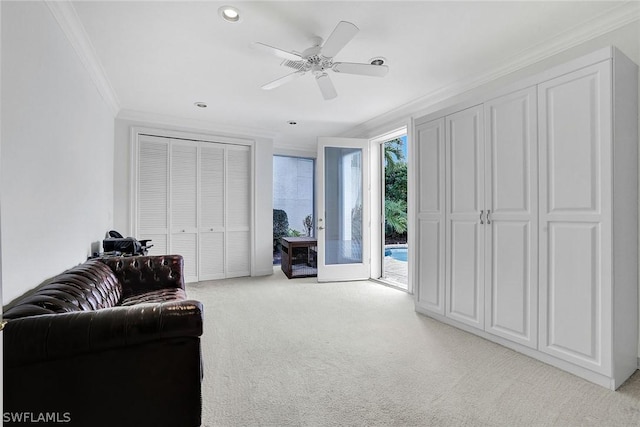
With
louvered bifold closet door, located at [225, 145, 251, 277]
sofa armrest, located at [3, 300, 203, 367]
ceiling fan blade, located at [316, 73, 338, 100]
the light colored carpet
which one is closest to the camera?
sofa armrest, located at [3, 300, 203, 367]

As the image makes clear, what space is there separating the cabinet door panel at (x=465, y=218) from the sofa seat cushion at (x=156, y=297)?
2.44 metres

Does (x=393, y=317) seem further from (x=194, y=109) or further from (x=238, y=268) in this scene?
(x=194, y=109)

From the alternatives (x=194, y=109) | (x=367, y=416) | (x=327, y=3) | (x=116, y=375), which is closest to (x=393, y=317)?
(x=367, y=416)

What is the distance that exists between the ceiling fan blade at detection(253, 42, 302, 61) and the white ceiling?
0.20 meters

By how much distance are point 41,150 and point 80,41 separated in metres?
1.17

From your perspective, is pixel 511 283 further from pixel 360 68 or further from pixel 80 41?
pixel 80 41

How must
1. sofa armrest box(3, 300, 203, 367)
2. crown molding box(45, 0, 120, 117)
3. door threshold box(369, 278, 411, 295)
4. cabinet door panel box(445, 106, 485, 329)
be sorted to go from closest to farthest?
sofa armrest box(3, 300, 203, 367) → crown molding box(45, 0, 120, 117) → cabinet door panel box(445, 106, 485, 329) → door threshold box(369, 278, 411, 295)

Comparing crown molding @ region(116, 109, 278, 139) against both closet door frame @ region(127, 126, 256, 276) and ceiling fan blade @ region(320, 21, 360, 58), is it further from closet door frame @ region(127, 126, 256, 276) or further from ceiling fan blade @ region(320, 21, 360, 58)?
ceiling fan blade @ region(320, 21, 360, 58)

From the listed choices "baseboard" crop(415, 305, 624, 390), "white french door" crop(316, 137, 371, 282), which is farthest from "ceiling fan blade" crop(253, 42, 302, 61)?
"baseboard" crop(415, 305, 624, 390)

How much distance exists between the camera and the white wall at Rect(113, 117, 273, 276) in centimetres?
434

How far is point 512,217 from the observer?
2.40 metres

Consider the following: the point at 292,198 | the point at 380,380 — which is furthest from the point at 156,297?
the point at 292,198

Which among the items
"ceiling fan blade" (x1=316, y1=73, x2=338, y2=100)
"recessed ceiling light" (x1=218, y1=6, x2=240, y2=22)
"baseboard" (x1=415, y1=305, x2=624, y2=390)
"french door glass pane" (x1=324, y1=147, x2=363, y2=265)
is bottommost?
"baseboard" (x1=415, y1=305, x2=624, y2=390)

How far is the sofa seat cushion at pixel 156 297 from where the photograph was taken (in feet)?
7.64
